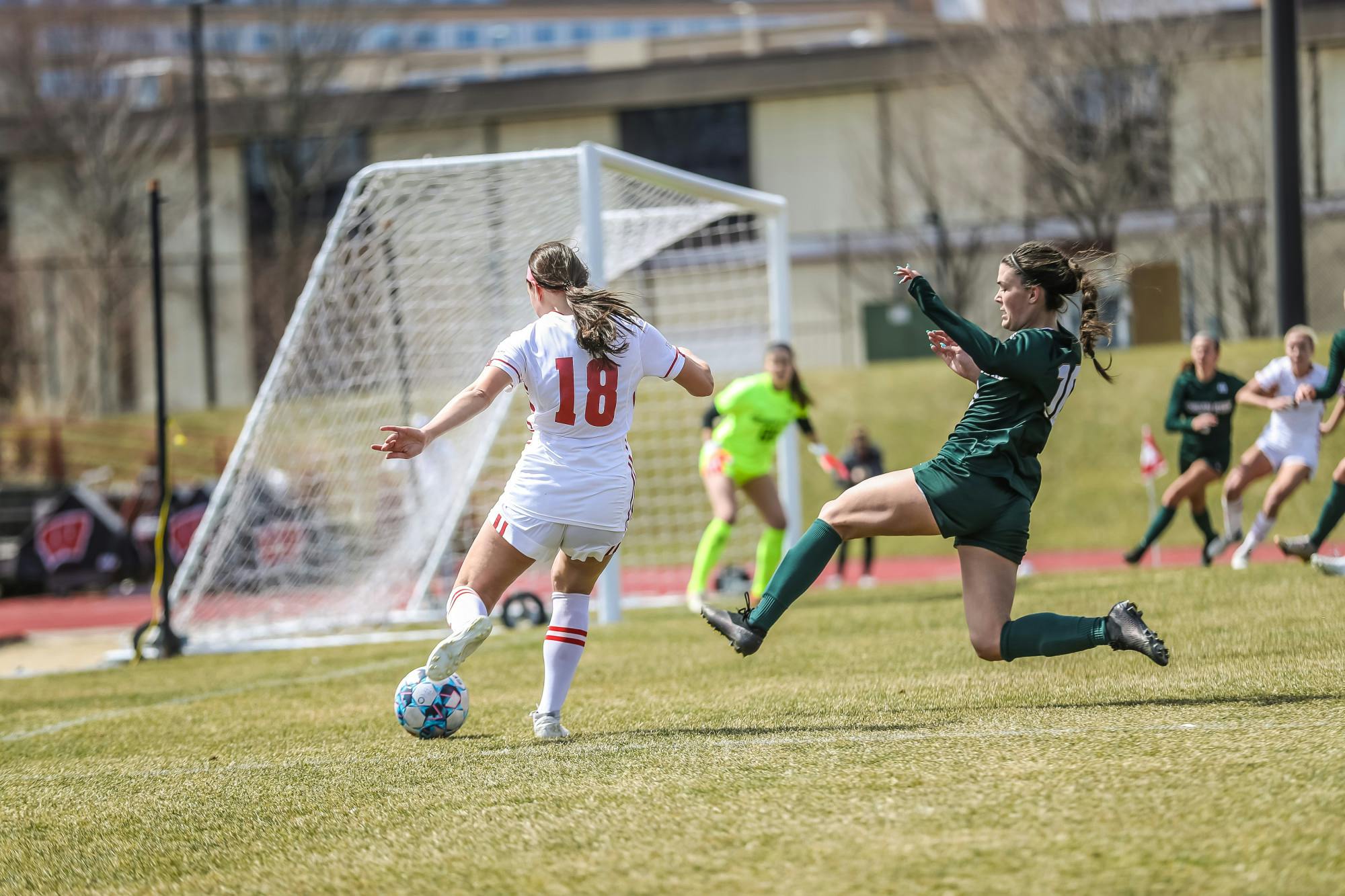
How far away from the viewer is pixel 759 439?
10953mm

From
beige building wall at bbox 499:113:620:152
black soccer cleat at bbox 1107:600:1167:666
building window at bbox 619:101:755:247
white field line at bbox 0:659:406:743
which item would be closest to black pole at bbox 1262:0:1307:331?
white field line at bbox 0:659:406:743

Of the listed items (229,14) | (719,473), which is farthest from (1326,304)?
(229,14)

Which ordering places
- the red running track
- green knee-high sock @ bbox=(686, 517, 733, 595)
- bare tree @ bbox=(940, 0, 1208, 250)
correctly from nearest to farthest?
green knee-high sock @ bbox=(686, 517, 733, 595), the red running track, bare tree @ bbox=(940, 0, 1208, 250)

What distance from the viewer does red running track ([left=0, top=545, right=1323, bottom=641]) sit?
16.9 metres

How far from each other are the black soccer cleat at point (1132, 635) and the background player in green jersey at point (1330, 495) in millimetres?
5554

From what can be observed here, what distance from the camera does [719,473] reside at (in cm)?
1119

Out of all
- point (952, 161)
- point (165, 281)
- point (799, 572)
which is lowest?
point (799, 572)

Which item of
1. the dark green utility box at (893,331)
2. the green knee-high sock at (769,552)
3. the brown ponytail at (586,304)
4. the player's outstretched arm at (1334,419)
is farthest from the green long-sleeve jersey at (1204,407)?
the dark green utility box at (893,331)

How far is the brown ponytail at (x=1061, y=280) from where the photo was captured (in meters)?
5.39

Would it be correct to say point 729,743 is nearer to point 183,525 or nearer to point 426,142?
point 183,525

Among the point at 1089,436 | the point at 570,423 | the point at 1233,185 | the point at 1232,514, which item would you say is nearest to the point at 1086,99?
the point at 1233,185

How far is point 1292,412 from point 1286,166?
618 centimetres

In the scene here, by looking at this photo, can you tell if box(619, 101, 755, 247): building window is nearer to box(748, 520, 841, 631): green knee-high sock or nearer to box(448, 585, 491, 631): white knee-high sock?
box(748, 520, 841, 631): green knee-high sock

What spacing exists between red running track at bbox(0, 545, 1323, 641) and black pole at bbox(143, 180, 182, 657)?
17.4ft
